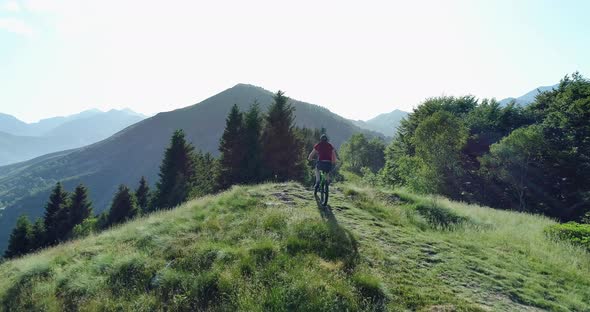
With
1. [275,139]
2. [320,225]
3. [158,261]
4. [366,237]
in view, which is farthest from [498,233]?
[275,139]

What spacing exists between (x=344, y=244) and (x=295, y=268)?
7.02 ft

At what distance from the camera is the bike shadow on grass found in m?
8.12

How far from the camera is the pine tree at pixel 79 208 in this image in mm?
53594

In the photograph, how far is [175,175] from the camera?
160 ft

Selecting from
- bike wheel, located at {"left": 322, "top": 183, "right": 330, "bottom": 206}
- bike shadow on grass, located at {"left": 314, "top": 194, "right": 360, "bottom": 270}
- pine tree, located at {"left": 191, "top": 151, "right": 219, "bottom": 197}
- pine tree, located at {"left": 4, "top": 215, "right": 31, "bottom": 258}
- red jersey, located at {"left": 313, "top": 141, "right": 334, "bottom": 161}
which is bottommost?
pine tree, located at {"left": 4, "top": 215, "right": 31, "bottom": 258}

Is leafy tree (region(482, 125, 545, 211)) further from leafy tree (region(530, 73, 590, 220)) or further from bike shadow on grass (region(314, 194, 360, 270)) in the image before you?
bike shadow on grass (region(314, 194, 360, 270))

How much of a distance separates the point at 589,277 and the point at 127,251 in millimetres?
14386

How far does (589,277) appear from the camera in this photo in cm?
955

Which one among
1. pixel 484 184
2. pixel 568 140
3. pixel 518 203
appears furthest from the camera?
pixel 484 184

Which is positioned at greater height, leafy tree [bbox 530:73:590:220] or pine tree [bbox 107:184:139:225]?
leafy tree [bbox 530:73:590:220]

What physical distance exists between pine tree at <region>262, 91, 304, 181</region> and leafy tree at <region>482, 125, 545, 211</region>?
2587 cm

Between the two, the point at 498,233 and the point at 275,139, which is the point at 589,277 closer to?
the point at 498,233

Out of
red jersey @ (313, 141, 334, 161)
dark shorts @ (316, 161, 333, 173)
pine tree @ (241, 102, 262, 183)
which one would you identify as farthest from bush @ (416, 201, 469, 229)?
pine tree @ (241, 102, 262, 183)

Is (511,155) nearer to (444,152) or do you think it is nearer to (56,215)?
(444,152)
